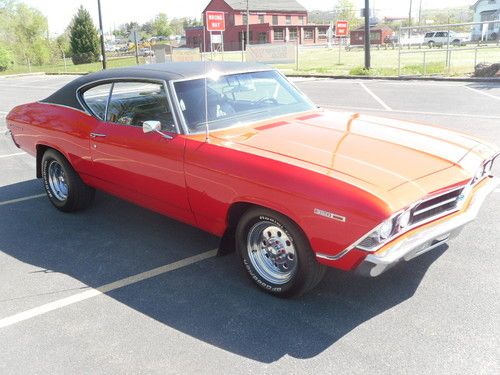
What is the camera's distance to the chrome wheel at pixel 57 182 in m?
5.62

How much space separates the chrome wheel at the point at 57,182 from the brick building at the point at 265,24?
193 feet

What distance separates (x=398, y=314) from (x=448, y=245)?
1267 mm

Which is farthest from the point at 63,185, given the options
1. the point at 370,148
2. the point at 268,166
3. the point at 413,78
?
the point at 413,78

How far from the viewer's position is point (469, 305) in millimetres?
3424

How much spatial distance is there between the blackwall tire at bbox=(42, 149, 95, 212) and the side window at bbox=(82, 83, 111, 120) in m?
0.71

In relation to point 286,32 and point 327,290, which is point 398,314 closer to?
point 327,290

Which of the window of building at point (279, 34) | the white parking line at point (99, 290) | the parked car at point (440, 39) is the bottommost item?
the white parking line at point (99, 290)

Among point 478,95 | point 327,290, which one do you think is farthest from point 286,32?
point 327,290

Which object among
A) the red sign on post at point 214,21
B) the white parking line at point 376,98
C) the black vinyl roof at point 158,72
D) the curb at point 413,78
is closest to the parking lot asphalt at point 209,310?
the black vinyl roof at point 158,72

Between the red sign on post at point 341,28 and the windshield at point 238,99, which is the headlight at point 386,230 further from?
the red sign on post at point 341,28

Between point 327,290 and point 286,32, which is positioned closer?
point 327,290

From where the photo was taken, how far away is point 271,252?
3.62 m

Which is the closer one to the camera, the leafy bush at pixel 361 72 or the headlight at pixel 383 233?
the headlight at pixel 383 233

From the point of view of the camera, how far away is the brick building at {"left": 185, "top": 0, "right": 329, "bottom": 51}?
219ft
